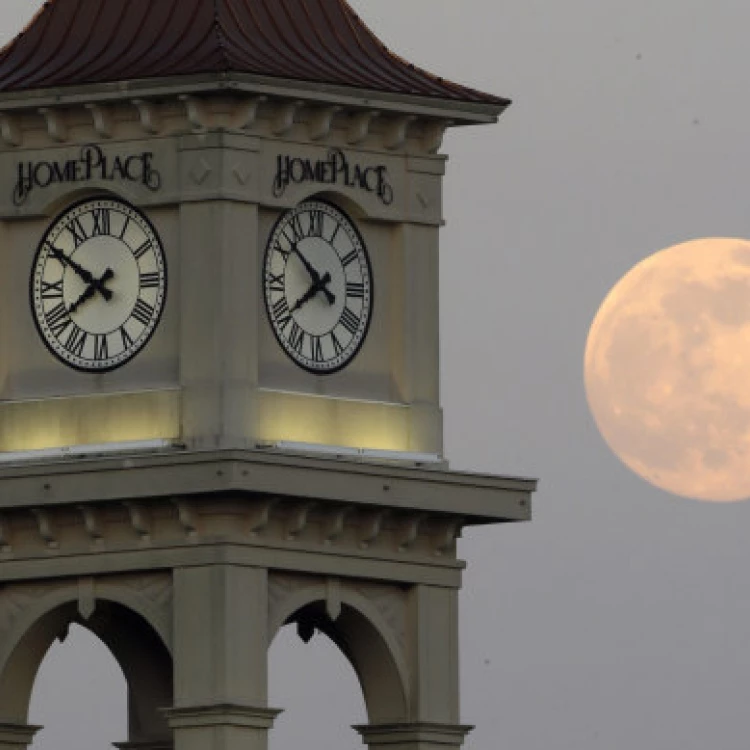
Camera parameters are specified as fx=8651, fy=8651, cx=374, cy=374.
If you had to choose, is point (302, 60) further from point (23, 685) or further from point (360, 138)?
point (23, 685)

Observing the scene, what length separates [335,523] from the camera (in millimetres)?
103312

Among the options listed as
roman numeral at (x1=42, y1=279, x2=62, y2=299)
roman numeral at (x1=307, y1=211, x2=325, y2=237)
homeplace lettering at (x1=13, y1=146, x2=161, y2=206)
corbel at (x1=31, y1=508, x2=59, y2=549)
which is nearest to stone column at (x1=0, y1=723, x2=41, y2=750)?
A: corbel at (x1=31, y1=508, x2=59, y2=549)

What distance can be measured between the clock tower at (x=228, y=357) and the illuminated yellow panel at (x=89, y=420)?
27mm

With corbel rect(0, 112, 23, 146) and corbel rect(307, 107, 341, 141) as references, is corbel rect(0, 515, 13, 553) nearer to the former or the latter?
corbel rect(0, 112, 23, 146)

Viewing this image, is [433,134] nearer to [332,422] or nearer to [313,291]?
[313,291]

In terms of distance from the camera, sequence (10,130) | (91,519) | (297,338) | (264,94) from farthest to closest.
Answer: (10,130), (297,338), (91,519), (264,94)

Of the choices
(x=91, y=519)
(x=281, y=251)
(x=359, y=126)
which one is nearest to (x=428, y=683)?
(x=91, y=519)

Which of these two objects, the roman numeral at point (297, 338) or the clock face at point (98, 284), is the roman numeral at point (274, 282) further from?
the clock face at point (98, 284)

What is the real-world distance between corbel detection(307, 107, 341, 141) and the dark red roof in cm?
41

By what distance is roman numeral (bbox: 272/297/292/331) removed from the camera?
104 metres

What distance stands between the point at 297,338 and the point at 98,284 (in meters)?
2.48

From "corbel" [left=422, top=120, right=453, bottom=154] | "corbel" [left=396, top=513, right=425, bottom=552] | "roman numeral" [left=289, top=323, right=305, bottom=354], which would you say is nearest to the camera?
"roman numeral" [left=289, top=323, right=305, bottom=354]

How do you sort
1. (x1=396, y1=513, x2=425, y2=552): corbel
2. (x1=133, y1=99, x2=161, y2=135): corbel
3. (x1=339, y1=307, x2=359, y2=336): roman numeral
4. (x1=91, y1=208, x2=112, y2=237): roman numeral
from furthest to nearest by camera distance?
1. (x1=339, y1=307, x2=359, y2=336): roman numeral
2. (x1=396, y1=513, x2=425, y2=552): corbel
3. (x1=91, y1=208, x2=112, y2=237): roman numeral
4. (x1=133, y1=99, x2=161, y2=135): corbel

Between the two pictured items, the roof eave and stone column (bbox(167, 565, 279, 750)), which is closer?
stone column (bbox(167, 565, 279, 750))
